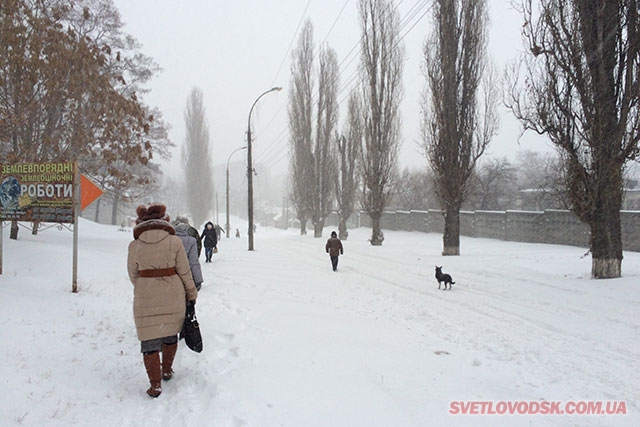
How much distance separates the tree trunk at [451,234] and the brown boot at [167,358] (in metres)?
13.9

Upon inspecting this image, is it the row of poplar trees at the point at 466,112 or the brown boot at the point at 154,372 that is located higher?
the row of poplar trees at the point at 466,112

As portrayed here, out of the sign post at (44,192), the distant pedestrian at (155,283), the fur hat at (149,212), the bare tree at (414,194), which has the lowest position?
the distant pedestrian at (155,283)

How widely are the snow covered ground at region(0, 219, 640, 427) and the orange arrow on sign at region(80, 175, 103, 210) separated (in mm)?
1583

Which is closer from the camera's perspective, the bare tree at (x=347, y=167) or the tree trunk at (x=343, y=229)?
the bare tree at (x=347, y=167)

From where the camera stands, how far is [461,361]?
4812mm

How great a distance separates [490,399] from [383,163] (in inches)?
811

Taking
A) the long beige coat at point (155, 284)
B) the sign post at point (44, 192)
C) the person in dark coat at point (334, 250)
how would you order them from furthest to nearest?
the person in dark coat at point (334, 250) → the sign post at point (44, 192) → the long beige coat at point (155, 284)

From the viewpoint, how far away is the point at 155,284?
3613 millimetres

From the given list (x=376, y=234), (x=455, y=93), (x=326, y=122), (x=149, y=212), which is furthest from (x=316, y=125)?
(x=149, y=212)

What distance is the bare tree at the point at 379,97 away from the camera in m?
22.3

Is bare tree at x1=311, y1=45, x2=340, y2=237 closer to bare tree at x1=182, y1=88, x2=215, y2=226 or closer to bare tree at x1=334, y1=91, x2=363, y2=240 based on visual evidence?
bare tree at x1=334, y1=91, x2=363, y2=240

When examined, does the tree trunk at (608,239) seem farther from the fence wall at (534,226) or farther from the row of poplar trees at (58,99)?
the row of poplar trees at (58,99)

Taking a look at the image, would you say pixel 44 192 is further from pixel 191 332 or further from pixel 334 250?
pixel 334 250

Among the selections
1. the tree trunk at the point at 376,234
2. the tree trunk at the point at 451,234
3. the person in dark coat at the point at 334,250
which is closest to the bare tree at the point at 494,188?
the tree trunk at the point at 376,234
